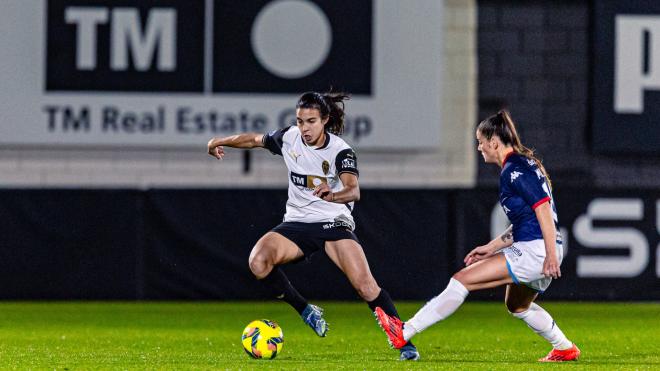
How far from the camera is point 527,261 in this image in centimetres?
811

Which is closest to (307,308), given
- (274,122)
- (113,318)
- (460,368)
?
(460,368)

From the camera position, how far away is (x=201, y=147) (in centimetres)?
1692

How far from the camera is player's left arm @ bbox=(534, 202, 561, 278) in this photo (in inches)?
311

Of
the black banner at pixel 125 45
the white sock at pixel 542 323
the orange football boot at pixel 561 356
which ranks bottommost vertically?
the orange football boot at pixel 561 356

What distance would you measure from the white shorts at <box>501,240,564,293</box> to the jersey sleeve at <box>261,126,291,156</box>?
2.01 metres

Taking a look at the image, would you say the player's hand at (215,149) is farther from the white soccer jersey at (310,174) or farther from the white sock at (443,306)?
the white sock at (443,306)

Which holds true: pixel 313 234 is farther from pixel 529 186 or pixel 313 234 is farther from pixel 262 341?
pixel 529 186

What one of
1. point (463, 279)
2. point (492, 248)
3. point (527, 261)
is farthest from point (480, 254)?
point (527, 261)

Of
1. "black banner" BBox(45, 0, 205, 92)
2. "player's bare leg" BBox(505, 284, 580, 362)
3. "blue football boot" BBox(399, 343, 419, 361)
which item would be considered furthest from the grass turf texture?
"black banner" BBox(45, 0, 205, 92)

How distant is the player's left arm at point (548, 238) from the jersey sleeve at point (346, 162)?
1.31 m

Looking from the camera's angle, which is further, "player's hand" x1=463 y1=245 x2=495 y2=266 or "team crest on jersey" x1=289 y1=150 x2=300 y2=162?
"team crest on jersey" x1=289 y1=150 x2=300 y2=162

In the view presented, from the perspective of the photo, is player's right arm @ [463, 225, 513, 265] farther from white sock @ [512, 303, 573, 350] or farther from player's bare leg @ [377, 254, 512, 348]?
white sock @ [512, 303, 573, 350]

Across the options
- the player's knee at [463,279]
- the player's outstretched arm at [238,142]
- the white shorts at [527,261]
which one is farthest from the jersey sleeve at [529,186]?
the player's outstretched arm at [238,142]

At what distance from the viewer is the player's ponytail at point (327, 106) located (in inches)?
351
